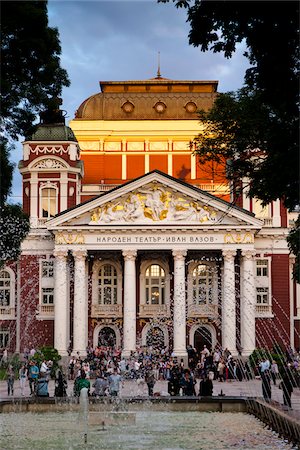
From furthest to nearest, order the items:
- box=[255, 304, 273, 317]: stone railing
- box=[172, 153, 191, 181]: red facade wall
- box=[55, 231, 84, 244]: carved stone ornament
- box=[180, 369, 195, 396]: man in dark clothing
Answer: box=[172, 153, 191, 181]: red facade wall
box=[255, 304, 273, 317]: stone railing
box=[55, 231, 84, 244]: carved stone ornament
box=[180, 369, 195, 396]: man in dark clothing

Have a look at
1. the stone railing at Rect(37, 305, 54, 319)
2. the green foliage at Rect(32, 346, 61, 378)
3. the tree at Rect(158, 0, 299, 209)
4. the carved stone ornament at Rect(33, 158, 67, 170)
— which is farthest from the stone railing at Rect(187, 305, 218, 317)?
the tree at Rect(158, 0, 299, 209)

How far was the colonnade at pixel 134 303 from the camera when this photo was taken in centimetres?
6625

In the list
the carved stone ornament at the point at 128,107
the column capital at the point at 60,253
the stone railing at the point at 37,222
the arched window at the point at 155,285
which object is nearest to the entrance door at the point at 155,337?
the arched window at the point at 155,285

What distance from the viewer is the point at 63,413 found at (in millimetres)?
30906

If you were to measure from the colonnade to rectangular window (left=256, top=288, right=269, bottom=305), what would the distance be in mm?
1623

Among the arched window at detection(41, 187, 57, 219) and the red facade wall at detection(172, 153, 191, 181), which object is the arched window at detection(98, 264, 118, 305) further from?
the red facade wall at detection(172, 153, 191, 181)

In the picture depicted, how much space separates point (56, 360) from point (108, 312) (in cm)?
900

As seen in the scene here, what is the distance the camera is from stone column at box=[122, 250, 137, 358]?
6681 cm

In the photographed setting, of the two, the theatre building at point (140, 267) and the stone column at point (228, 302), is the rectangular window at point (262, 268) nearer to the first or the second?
the theatre building at point (140, 267)

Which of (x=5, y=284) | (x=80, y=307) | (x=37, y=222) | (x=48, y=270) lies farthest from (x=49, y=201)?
(x=80, y=307)

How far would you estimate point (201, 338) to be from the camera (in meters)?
70.2

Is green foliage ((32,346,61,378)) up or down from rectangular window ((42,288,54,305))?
down

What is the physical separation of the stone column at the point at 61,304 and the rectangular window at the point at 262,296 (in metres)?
12.6

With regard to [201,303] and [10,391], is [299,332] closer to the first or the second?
[201,303]
